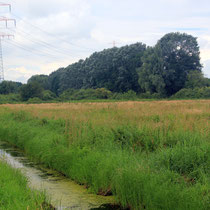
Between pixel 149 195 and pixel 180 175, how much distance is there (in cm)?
96

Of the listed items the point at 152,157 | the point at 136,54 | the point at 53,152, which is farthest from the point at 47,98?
the point at 152,157

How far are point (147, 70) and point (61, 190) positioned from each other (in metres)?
51.7

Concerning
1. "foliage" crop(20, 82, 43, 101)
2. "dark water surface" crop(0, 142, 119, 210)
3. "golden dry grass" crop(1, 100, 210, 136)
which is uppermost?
"foliage" crop(20, 82, 43, 101)

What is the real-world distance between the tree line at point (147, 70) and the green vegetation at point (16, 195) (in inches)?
1922

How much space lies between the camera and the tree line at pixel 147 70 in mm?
57062

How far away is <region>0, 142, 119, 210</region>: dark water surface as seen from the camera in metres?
7.56

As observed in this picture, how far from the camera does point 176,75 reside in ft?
192

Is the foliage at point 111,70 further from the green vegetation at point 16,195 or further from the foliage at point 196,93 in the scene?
the green vegetation at point 16,195

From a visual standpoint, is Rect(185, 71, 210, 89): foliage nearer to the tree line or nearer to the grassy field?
the tree line

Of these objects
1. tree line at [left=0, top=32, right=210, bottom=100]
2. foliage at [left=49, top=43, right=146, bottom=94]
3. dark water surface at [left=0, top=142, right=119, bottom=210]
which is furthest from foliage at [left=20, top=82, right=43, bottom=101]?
dark water surface at [left=0, top=142, right=119, bottom=210]

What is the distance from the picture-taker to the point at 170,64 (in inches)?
2309

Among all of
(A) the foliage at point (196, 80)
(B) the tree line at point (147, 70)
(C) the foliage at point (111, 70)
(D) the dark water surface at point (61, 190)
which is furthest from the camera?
(C) the foliage at point (111, 70)

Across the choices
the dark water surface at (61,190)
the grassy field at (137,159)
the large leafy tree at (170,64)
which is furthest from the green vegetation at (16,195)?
the large leafy tree at (170,64)

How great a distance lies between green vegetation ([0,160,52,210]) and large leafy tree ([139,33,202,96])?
49886mm
